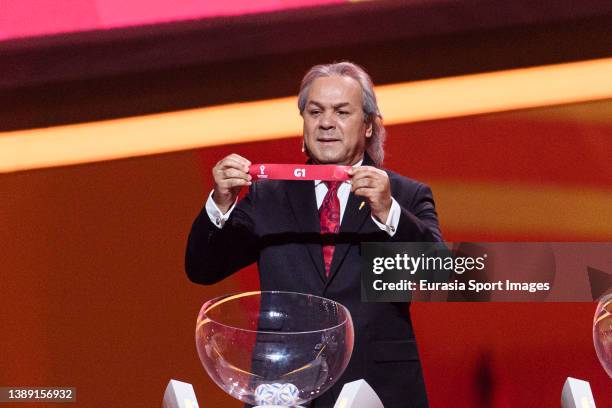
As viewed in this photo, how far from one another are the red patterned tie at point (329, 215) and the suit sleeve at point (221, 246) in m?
0.15

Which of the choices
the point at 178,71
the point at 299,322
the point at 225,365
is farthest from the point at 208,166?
the point at 225,365

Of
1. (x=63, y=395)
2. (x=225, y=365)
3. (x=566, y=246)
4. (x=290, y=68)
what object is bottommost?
(x=225, y=365)

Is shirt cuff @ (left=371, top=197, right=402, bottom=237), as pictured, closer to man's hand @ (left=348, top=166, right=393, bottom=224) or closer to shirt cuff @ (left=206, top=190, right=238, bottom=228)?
man's hand @ (left=348, top=166, right=393, bottom=224)

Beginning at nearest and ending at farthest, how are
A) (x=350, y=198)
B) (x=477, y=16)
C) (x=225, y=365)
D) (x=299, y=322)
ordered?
(x=225, y=365), (x=299, y=322), (x=350, y=198), (x=477, y=16)

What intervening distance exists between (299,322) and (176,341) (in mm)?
1241

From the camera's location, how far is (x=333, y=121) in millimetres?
2211

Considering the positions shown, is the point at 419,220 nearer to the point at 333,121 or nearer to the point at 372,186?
the point at 372,186

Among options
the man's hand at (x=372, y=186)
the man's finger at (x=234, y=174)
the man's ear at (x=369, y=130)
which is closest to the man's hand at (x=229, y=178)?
the man's finger at (x=234, y=174)

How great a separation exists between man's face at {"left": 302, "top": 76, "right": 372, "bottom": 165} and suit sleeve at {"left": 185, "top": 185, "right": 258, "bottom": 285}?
0.18m

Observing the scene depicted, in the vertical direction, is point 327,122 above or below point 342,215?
above

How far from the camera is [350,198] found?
2.22 metres

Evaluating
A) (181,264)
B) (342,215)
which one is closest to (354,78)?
(342,215)

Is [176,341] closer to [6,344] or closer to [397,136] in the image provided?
[6,344]

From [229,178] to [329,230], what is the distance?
0.29m
